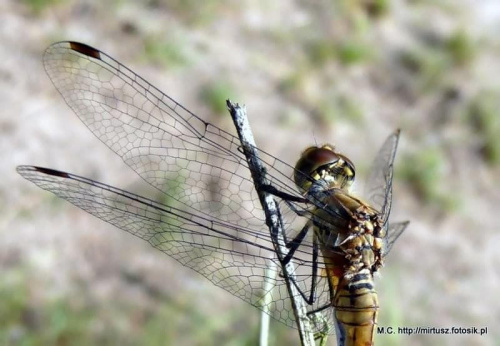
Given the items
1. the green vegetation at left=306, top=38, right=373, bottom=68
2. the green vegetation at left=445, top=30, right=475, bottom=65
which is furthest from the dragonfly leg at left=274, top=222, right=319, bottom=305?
the green vegetation at left=445, top=30, right=475, bottom=65

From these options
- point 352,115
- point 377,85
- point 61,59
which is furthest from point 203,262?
point 377,85

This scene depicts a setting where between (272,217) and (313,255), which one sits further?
(313,255)

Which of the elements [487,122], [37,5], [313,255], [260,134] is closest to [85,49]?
[313,255]

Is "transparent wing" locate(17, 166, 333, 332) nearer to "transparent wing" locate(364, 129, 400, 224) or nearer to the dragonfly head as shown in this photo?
the dragonfly head

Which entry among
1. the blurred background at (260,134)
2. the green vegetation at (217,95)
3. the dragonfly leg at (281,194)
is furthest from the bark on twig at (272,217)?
the green vegetation at (217,95)

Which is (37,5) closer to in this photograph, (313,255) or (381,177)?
(381,177)

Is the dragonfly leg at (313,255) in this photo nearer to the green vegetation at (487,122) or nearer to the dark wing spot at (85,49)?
the dark wing spot at (85,49)
